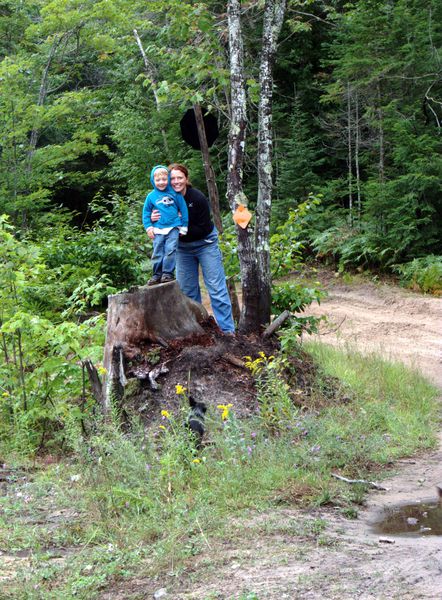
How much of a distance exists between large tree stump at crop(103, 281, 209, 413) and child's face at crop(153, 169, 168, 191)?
0.98 m

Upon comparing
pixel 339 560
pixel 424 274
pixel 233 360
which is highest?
pixel 233 360

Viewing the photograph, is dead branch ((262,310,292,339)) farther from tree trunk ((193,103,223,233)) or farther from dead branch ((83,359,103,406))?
tree trunk ((193,103,223,233))

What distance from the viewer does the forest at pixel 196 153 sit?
7457mm

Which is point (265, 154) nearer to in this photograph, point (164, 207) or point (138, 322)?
point (164, 207)

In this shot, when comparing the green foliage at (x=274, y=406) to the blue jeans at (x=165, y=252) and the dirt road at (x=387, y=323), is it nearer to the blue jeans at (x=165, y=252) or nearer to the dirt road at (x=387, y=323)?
the blue jeans at (x=165, y=252)

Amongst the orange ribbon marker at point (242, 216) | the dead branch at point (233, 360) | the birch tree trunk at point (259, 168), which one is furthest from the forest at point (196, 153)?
the dead branch at point (233, 360)

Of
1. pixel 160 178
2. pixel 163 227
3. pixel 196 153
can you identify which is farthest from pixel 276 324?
pixel 196 153

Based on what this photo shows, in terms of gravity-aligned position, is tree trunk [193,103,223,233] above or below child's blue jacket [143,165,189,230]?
above

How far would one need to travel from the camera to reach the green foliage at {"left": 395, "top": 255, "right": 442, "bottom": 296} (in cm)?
1449

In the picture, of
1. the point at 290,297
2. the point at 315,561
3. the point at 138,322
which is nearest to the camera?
the point at 315,561

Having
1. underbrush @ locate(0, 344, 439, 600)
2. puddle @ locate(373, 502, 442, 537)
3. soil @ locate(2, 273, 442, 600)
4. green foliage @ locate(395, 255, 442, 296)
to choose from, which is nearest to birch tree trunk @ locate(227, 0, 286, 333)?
underbrush @ locate(0, 344, 439, 600)

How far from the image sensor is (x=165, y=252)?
23.7 feet

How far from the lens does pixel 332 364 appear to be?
26.6 feet

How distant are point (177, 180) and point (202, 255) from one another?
2.87 ft
